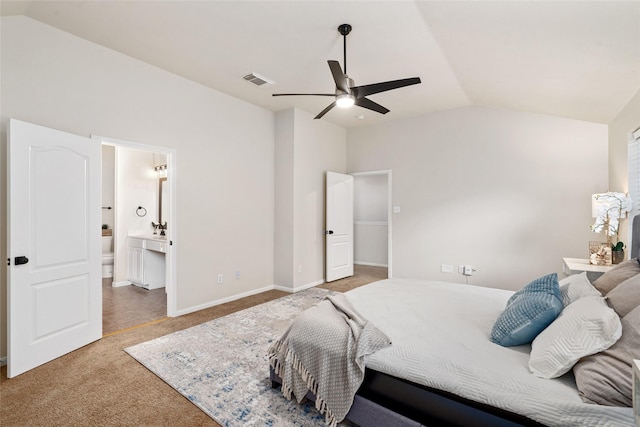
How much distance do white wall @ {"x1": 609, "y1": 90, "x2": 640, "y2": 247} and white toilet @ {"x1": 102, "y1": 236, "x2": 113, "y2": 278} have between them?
24.1 ft

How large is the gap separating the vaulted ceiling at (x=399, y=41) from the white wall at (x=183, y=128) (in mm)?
215

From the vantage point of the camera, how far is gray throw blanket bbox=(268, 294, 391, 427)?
172 cm

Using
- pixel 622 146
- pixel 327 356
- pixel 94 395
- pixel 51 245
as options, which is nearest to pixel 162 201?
pixel 51 245

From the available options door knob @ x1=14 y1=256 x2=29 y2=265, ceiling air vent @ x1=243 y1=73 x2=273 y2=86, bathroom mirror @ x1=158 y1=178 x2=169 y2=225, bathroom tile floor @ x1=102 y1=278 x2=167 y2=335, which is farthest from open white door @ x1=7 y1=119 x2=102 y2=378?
bathroom mirror @ x1=158 y1=178 x2=169 y2=225

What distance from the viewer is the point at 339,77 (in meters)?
2.56

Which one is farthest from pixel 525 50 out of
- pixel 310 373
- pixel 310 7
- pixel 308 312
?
pixel 310 373

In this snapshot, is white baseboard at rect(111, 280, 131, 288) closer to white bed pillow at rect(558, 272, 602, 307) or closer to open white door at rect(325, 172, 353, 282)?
open white door at rect(325, 172, 353, 282)

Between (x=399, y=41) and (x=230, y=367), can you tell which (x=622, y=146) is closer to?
(x=399, y=41)

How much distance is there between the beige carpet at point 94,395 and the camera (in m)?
1.93

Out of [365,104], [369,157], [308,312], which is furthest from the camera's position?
[369,157]

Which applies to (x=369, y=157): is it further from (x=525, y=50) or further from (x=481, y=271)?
(x=525, y=50)

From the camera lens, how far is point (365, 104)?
3.01 meters

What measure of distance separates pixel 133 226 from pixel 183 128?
2559 mm

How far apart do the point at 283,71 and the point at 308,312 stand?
2.74 meters
